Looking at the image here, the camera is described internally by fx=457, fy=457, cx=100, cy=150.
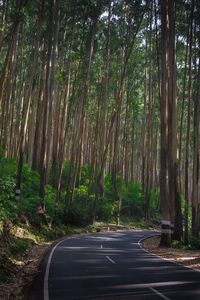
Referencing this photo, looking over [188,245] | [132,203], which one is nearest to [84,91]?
[188,245]

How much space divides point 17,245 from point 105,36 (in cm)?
2266

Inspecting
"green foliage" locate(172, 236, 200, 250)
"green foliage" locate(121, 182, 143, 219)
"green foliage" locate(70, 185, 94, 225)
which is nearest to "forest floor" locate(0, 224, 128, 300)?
"green foliage" locate(172, 236, 200, 250)

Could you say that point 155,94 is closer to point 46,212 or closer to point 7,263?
point 46,212

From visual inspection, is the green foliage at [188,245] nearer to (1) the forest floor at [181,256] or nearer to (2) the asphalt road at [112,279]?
(1) the forest floor at [181,256]

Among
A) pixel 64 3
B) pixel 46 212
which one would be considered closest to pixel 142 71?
pixel 64 3

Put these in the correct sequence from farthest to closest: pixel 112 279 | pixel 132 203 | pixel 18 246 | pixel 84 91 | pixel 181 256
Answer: pixel 132 203 → pixel 84 91 → pixel 181 256 → pixel 18 246 → pixel 112 279

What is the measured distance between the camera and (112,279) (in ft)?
37.8

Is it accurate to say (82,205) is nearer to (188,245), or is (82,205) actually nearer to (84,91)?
(84,91)

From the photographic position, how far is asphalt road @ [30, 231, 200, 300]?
952cm

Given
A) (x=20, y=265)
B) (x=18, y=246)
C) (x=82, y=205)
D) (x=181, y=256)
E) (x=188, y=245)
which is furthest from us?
(x=82, y=205)

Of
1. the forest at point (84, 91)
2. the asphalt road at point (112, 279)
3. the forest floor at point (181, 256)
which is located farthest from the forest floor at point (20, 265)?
the forest floor at point (181, 256)

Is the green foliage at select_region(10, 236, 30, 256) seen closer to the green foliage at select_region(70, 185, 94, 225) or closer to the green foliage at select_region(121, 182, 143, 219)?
the green foliage at select_region(70, 185, 94, 225)

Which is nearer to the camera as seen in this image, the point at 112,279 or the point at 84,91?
the point at 112,279

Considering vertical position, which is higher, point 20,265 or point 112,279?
point 112,279
